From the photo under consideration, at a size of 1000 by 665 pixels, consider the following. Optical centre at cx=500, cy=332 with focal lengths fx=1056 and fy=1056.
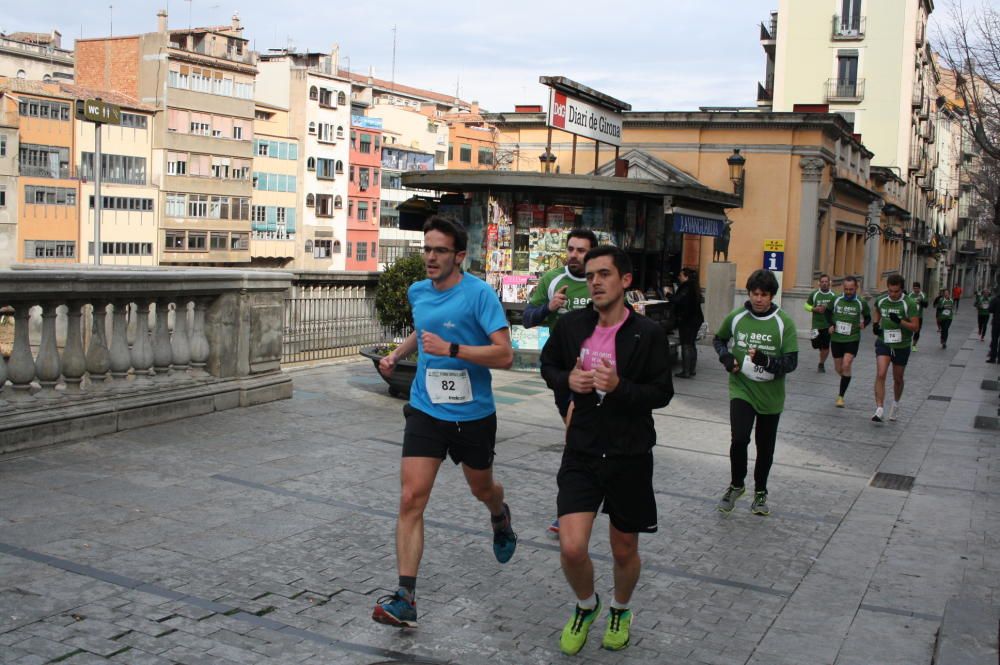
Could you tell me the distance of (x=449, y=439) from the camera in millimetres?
5320

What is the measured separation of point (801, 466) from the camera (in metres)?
9.95

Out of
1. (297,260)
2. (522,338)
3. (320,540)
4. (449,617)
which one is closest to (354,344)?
(522,338)

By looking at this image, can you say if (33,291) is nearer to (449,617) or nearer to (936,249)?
(449,617)

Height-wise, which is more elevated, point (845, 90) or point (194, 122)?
point (845, 90)

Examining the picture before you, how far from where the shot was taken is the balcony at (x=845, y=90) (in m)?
55.9

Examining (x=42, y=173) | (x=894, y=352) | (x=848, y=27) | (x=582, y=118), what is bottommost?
(x=894, y=352)

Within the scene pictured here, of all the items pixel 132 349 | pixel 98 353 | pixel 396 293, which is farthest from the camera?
pixel 396 293

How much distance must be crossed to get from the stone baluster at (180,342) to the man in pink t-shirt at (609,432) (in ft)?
19.1

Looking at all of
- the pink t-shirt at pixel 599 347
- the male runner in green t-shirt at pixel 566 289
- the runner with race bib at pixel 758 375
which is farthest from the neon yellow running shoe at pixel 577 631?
the runner with race bib at pixel 758 375

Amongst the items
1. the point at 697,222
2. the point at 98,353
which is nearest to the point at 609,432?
the point at 98,353

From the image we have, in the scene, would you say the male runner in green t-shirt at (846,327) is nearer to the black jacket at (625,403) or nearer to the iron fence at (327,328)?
the iron fence at (327,328)

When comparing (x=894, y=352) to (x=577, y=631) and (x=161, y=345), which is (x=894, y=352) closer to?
(x=161, y=345)

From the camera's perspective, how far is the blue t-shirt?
5359 mm

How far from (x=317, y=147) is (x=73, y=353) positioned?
281ft
